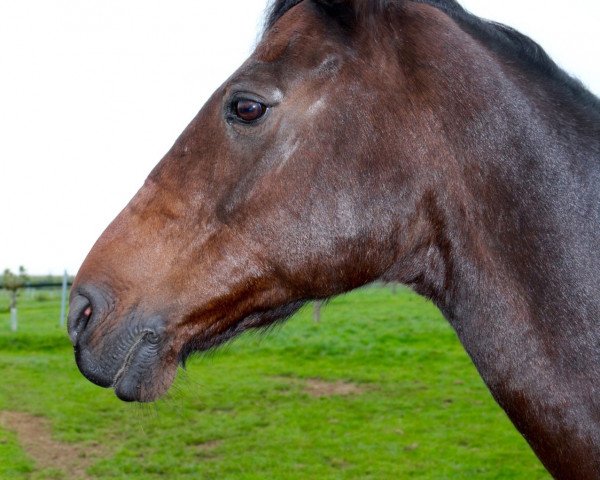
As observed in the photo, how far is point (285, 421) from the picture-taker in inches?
420

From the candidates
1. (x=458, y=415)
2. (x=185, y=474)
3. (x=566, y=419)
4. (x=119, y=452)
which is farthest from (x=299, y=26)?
(x=458, y=415)

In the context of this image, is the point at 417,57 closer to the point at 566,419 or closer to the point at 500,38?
the point at 500,38

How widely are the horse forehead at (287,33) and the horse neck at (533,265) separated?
2.18 ft

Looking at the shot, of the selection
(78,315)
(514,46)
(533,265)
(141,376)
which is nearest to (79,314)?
(78,315)

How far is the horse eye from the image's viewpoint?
2443 mm

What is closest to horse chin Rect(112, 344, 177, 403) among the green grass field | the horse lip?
the horse lip

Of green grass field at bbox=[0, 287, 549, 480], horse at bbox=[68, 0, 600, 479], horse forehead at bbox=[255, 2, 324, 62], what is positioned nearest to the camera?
horse at bbox=[68, 0, 600, 479]

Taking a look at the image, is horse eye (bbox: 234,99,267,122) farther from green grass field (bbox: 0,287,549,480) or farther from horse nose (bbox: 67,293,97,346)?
green grass field (bbox: 0,287,549,480)

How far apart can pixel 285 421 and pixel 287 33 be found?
8.90 metres

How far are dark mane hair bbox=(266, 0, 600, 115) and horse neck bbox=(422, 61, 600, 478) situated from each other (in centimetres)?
13

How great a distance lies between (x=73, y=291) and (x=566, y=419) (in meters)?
1.78

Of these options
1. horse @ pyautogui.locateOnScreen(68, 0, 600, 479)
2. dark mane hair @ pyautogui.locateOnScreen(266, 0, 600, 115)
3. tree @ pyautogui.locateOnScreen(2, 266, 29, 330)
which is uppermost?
dark mane hair @ pyautogui.locateOnScreen(266, 0, 600, 115)

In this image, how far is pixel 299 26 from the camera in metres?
2.57

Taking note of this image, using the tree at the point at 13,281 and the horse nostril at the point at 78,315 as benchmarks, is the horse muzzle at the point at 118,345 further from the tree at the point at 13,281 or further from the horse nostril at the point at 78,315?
the tree at the point at 13,281
